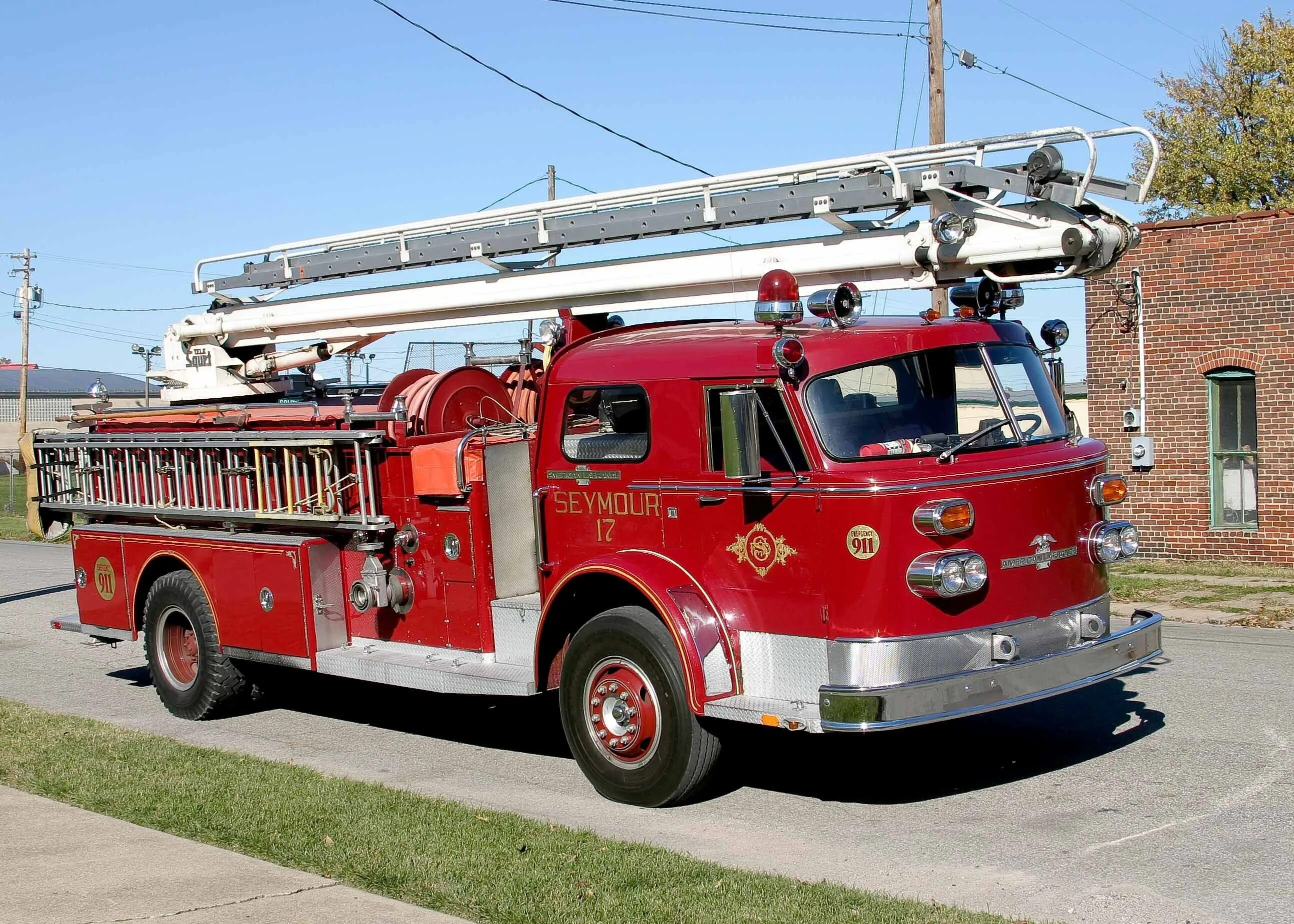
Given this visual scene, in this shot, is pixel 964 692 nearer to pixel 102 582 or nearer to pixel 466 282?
pixel 466 282

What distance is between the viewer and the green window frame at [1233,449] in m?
15.7

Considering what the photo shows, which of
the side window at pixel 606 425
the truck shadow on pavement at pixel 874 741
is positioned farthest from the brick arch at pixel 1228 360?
the side window at pixel 606 425

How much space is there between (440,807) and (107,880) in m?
1.64

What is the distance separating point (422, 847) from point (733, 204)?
381 centimetres

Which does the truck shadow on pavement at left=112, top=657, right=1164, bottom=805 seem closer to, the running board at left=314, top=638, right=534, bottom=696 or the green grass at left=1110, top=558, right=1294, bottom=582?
the running board at left=314, top=638, right=534, bottom=696

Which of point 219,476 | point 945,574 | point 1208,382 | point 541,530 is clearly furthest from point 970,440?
point 1208,382

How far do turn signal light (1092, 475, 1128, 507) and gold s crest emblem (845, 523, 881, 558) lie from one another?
148cm

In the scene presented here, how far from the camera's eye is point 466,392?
8.57 meters

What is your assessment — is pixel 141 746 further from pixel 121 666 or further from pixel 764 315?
pixel 764 315

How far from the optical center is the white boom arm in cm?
677

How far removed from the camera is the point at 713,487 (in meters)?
6.66

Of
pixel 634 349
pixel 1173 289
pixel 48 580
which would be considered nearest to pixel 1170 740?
pixel 634 349

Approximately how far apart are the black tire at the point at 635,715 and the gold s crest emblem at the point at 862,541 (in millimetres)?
1058

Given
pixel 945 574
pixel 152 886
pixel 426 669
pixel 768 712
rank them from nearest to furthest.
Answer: pixel 152 886
pixel 945 574
pixel 768 712
pixel 426 669
